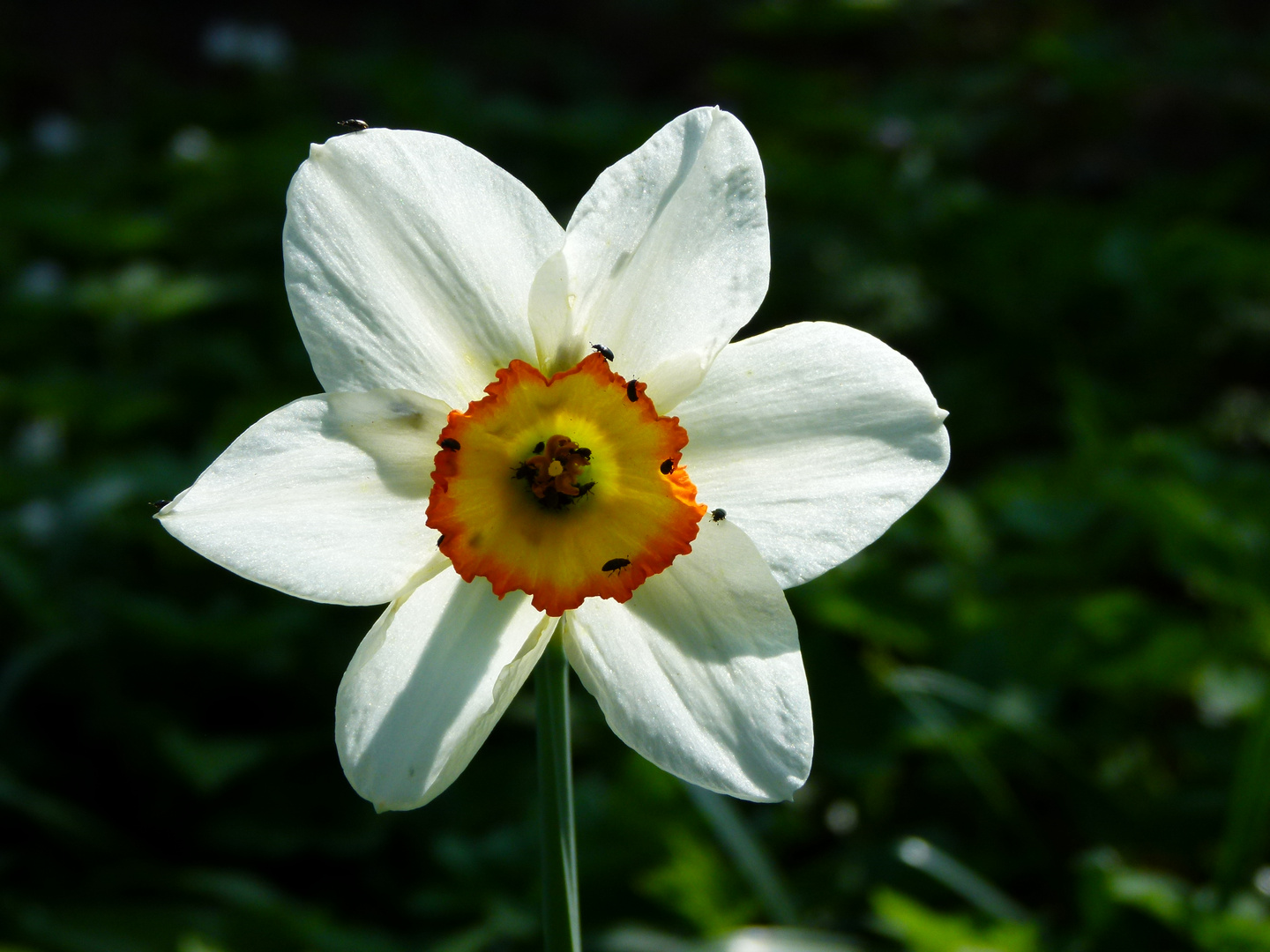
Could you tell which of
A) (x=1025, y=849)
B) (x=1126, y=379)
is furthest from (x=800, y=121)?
(x=1025, y=849)

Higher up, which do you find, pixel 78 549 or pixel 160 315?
pixel 160 315

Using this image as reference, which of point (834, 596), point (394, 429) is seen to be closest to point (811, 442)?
point (394, 429)

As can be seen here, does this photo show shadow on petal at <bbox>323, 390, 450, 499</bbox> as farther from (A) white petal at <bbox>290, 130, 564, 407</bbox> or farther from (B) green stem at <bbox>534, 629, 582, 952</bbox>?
(B) green stem at <bbox>534, 629, 582, 952</bbox>

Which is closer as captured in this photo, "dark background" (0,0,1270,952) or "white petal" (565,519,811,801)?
"white petal" (565,519,811,801)

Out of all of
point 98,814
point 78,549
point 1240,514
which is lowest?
point 98,814

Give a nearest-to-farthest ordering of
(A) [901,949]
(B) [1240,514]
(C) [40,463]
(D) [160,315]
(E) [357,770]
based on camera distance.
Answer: (E) [357,770]
(A) [901,949]
(B) [1240,514]
(C) [40,463]
(D) [160,315]

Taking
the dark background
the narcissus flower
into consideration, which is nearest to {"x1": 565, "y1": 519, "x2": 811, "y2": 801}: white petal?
the narcissus flower

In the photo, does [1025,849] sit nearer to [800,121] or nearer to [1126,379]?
[1126,379]
